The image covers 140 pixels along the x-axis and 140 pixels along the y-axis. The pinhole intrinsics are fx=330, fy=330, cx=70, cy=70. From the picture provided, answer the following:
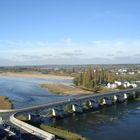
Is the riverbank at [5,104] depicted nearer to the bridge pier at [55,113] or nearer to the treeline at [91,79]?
the bridge pier at [55,113]

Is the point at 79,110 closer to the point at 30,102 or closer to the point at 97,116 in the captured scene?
the point at 97,116

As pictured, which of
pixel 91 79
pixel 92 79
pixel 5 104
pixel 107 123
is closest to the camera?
pixel 107 123

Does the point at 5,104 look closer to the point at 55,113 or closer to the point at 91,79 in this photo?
the point at 55,113

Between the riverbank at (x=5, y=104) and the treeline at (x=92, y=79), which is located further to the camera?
the treeline at (x=92, y=79)

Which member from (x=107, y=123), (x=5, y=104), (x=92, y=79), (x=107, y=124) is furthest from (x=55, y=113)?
(x=92, y=79)

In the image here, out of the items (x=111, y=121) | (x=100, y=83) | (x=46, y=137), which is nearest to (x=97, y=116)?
(x=111, y=121)

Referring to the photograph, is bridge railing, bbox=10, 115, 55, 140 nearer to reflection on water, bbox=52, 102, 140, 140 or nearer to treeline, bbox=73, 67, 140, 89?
reflection on water, bbox=52, 102, 140, 140

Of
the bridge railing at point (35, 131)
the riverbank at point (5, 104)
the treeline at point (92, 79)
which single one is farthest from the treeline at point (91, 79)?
the bridge railing at point (35, 131)

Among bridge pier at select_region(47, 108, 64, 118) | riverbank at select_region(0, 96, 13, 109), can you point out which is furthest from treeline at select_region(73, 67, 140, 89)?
bridge pier at select_region(47, 108, 64, 118)

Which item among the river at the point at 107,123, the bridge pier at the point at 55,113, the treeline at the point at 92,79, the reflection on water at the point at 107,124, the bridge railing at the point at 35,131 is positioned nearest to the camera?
the bridge railing at the point at 35,131
